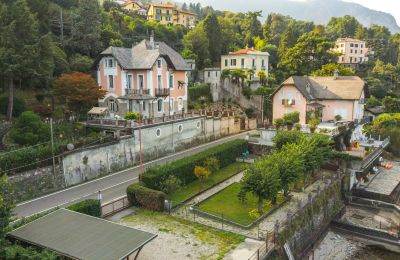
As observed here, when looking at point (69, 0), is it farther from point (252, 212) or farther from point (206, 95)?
point (252, 212)

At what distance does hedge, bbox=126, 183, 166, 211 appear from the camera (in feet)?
89.1

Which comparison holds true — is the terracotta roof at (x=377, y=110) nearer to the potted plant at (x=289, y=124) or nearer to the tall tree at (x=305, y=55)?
the tall tree at (x=305, y=55)

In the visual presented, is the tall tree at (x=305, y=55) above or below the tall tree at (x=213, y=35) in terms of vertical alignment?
below

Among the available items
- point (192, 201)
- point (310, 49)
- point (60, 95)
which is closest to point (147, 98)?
point (60, 95)

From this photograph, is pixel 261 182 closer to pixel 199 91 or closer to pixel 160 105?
pixel 160 105

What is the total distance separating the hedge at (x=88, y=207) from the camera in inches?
909

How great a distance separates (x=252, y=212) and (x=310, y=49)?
201 feet

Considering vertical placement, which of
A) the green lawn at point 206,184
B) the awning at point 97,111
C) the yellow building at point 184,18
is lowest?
the green lawn at point 206,184

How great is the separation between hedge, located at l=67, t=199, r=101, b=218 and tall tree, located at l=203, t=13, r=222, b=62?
61.8 m

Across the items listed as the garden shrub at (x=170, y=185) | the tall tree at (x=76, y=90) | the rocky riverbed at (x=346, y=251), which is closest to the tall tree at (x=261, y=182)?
the garden shrub at (x=170, y=185)

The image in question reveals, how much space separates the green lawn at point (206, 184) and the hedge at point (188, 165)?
0.63m

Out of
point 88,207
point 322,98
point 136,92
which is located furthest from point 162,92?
point 88,207

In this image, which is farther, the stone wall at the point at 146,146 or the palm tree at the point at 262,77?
the palm tree at the point at 262,77

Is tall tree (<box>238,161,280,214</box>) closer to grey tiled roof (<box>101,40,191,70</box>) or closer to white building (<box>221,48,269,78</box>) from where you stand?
grey tiled roof (<box>101,40,191,70</box>)
